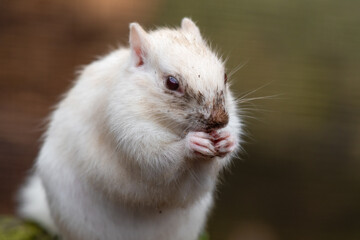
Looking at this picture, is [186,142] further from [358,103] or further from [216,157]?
[358,103]

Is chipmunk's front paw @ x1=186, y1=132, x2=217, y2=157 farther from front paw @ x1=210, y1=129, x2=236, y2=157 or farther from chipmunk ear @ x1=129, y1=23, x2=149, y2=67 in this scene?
chipmunk ear @ x1=129, y1=23, x2=149, y2=67

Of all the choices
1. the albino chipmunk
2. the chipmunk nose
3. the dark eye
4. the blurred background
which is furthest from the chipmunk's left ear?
the blurred background

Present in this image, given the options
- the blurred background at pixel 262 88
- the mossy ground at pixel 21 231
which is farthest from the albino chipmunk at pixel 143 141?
the blurred background at pixel 262 88

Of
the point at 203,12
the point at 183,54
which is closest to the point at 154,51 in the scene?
the point at 183,54

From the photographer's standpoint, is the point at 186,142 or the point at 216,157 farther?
the point at 216,157

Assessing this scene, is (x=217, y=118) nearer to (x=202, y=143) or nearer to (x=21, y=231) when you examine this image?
(x=202, y=143)

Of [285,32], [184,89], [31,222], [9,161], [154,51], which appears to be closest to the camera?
[184,89]

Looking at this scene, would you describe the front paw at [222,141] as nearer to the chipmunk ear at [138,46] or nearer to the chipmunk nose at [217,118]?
the chipmunk nose at [217,118]
